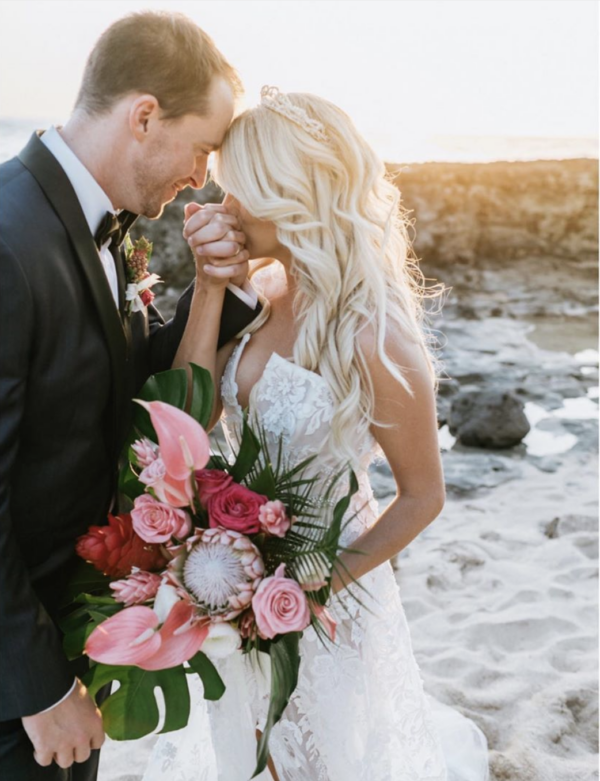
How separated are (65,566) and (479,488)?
14.9ft

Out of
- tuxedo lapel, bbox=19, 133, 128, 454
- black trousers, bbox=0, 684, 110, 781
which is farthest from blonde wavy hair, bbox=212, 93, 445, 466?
black trousers, bbox=0, 684, 110, 781

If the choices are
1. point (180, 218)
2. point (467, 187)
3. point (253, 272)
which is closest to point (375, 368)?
point (253, 272)

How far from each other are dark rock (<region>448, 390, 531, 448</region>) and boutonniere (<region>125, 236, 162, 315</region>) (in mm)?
5099

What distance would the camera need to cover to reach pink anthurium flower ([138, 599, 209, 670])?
1.69 meters

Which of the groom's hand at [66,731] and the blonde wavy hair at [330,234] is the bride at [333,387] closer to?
the blonde wavy hair at [330,234]

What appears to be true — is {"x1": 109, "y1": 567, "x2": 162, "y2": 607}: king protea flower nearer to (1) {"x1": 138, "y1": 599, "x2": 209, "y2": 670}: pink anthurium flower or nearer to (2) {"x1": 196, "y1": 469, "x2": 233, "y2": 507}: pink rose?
(1) {"x1": 138, "y1": 599, "x2": 209, "y2": 670}: pink anthurium flower

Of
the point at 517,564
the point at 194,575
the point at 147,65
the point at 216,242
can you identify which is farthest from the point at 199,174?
the point at 517,564

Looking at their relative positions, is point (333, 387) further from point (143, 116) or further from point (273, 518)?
point (143, 116)

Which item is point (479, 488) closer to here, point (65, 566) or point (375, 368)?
point (375, 368)

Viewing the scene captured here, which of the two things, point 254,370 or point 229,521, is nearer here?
point 229,521

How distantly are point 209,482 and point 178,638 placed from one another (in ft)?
1.06

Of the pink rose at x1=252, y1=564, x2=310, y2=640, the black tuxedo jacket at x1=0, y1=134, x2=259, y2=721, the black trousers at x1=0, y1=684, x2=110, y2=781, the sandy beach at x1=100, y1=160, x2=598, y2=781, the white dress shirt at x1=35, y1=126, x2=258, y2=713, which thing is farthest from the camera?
the sandy beach at x1=100, y1=160, x2=598, y2=781

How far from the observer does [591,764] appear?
3.13m

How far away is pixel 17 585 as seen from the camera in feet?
5.89
